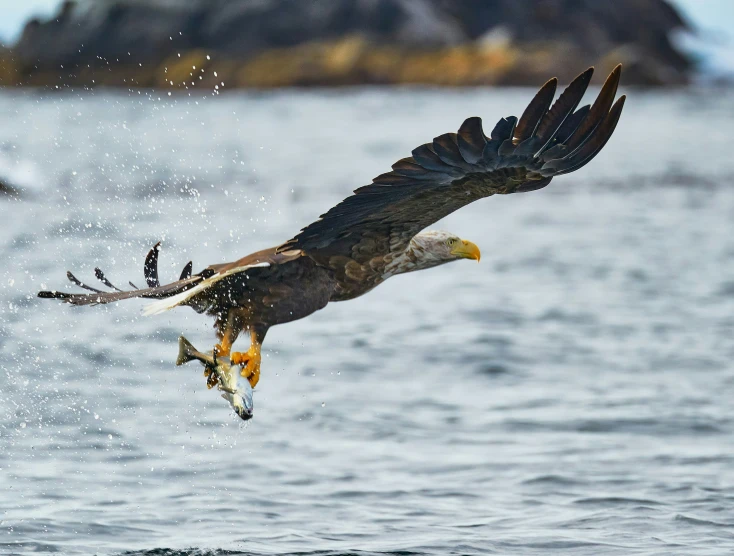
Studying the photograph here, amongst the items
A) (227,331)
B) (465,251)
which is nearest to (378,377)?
(465,251)

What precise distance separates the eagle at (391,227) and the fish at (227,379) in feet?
0.24

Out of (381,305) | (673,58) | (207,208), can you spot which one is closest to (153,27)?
(673,58)

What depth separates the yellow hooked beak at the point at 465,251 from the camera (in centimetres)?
582

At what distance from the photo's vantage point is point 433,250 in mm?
5777

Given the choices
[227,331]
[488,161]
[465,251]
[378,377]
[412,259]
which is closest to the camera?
[488,161]

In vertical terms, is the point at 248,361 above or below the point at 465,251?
below

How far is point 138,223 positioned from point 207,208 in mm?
3118

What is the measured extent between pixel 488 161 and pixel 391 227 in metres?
0.65

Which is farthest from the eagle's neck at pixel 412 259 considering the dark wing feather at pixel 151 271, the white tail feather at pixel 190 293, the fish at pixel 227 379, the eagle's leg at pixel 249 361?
the dark wing feather at pixel 151 271

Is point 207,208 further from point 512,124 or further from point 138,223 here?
point 512,124

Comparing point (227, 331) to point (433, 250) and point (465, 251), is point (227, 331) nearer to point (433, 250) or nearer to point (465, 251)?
point (433, 250)

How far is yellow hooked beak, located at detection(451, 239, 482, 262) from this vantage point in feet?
19.1

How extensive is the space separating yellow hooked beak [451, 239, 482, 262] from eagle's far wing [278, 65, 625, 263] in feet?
1.48

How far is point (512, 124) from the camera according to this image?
483 cm
